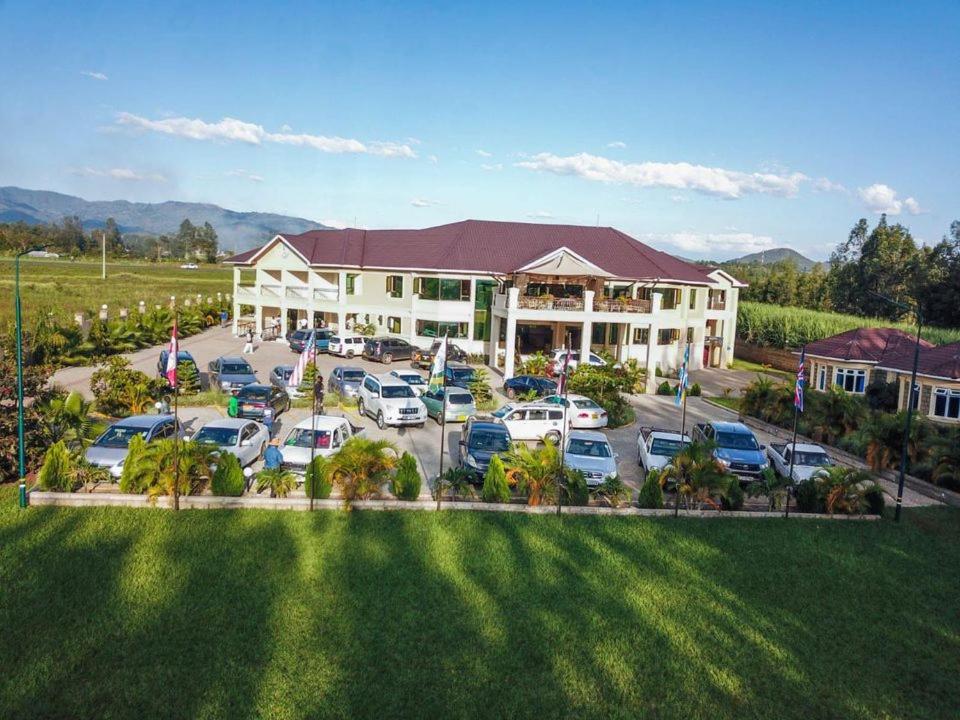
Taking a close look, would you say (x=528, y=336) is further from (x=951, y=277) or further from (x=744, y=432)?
(x=951, y=277)

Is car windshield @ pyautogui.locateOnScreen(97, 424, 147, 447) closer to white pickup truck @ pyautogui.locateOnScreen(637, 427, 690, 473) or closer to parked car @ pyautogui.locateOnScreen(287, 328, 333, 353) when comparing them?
white pickup truck @ pyautogui.locateOnScreen(637, 427, 690, 473)

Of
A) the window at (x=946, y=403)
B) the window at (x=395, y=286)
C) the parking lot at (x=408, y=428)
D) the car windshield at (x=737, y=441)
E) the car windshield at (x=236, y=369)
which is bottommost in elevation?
the parking lot at (x=408, y=428)

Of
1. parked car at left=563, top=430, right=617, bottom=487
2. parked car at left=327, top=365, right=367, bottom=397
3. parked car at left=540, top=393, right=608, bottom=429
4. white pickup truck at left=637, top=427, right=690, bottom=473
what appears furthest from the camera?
parked car at left=327, top=365, right=367, bottom=397

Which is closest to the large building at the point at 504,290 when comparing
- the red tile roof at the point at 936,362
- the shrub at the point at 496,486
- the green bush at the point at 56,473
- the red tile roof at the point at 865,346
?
the red tile roof at the point at 865,346

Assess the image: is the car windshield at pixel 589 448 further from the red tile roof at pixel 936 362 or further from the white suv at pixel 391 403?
the red tile roof at pixel 936 362

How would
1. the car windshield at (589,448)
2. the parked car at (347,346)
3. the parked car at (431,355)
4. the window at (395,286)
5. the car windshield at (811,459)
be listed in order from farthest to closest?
1. the window at (395,286)
2. the parked car at (347,346)
3. the parked car at (431,355)
4. the car windshield at (811,459)
5. the car windshield at (589,448)

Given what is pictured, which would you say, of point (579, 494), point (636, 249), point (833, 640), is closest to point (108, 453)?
point (579, 494)

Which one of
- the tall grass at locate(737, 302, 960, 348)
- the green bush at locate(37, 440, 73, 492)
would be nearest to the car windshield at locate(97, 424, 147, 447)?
the green bush at locate(37, 440, 73, 492)
